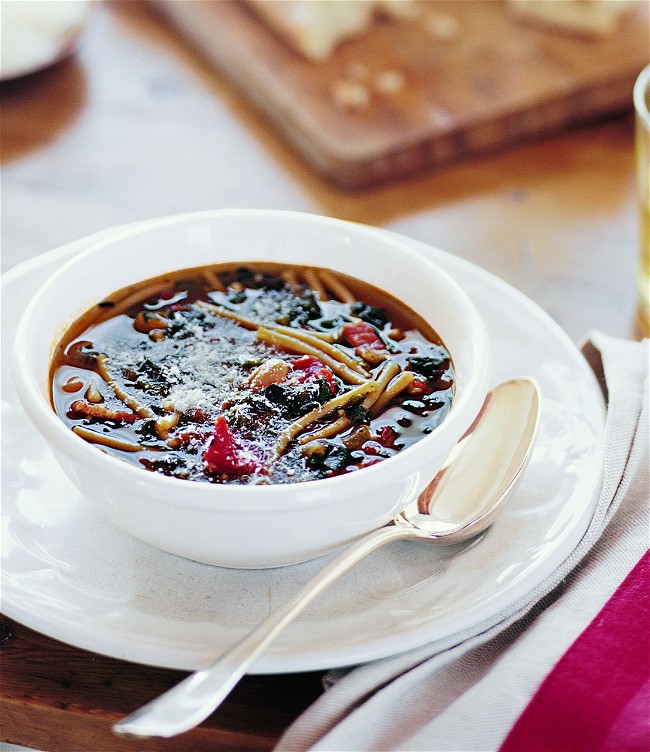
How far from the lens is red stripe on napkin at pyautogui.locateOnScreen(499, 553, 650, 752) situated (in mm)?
1237

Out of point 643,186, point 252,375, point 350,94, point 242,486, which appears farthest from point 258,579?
point 350,94

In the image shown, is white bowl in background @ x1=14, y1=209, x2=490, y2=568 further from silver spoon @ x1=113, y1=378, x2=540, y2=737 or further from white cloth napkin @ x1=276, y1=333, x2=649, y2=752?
white cloth napkin @ x1=276, y1=333, x2=649, y2=752

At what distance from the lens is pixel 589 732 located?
125 cm

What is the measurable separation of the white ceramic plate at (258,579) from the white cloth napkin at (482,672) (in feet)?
0.15

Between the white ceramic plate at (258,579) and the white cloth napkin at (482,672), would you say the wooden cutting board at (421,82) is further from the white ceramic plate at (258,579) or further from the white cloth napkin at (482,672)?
the white cloth napkin at (482,672)

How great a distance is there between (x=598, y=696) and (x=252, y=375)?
707mm

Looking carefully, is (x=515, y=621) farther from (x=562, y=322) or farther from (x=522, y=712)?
(x=562, y=322)

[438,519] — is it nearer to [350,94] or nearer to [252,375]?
[252,375]

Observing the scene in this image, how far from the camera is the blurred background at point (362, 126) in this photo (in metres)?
2.66

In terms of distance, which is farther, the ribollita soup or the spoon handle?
the ribollita soup

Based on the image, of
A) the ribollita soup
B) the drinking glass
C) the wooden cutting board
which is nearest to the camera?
the ribollita soup

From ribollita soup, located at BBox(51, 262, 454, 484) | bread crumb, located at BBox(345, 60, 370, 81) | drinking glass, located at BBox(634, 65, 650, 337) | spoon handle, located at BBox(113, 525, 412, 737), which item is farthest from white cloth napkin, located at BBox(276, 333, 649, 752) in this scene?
bread crumb, located at BBox(345, 60, 370, 81)

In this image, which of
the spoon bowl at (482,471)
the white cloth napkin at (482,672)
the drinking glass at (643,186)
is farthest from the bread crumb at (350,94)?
the white cloth napkin at (482,672)

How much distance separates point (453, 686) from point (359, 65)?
237 cm
